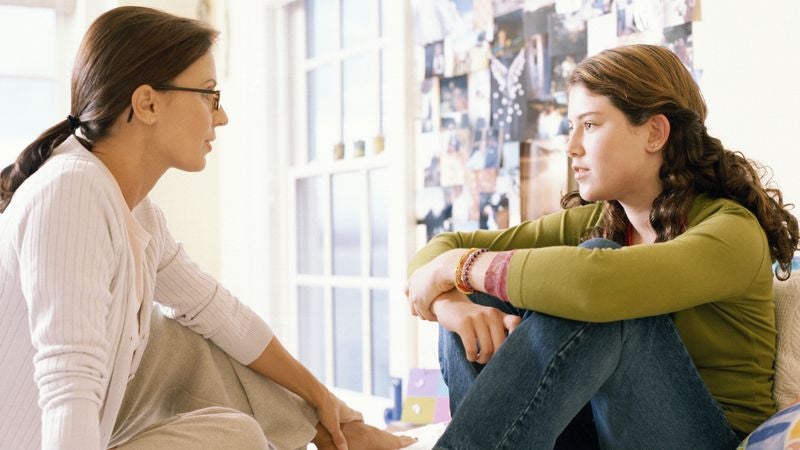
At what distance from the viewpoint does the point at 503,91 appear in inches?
109

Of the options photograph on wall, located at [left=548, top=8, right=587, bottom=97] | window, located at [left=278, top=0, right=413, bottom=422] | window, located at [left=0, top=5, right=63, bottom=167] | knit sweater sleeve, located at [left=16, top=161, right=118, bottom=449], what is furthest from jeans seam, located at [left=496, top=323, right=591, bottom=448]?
window, located at [left=0, top=5, right=63, bottom=167]

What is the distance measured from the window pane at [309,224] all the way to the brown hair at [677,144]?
8.19ft

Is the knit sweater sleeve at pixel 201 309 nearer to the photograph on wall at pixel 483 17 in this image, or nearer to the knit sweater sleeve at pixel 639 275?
the knit sweater sleeve at pixel 639 275

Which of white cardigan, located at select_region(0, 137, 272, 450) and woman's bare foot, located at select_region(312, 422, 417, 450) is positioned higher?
white cardigan, located at select_region(0, 137, 272, 450)

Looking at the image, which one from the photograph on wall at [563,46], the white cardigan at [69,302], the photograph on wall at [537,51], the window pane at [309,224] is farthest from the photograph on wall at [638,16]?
the window pane at [309,224]

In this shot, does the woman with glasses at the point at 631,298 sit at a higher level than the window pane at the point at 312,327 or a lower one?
higher

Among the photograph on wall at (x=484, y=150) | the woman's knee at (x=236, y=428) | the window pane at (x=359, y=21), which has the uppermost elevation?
the window pane at (x=359, y=21)

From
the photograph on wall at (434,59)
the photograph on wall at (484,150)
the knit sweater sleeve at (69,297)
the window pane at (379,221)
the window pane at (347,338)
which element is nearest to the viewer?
the knit sweater sleeve at (69,297)

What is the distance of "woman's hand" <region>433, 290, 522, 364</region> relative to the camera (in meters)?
1.43

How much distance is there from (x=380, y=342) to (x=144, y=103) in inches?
88.5

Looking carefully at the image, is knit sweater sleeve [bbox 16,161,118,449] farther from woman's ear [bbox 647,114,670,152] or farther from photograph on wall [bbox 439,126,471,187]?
photograph on wall [bbox 439,126,471,187]

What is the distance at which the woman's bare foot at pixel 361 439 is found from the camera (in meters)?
1.78

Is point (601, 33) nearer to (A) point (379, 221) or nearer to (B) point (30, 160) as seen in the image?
(A) point (379, 221)

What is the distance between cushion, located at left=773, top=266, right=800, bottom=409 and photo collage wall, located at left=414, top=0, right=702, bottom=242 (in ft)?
2.70
